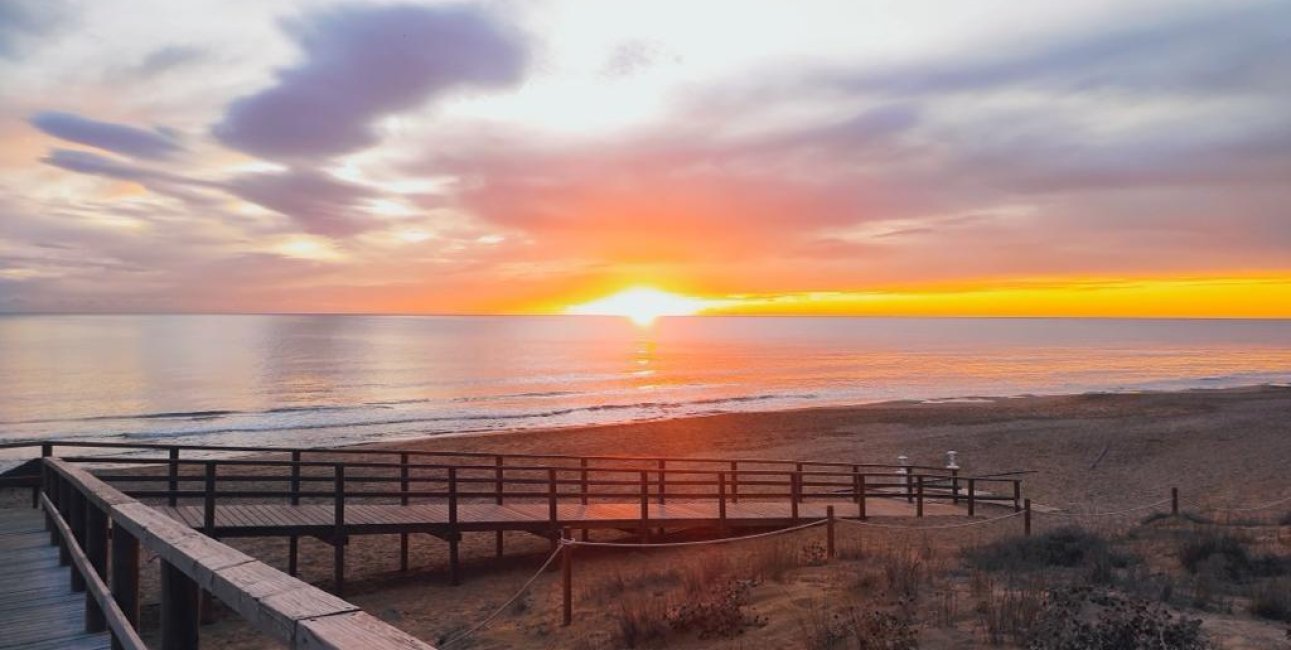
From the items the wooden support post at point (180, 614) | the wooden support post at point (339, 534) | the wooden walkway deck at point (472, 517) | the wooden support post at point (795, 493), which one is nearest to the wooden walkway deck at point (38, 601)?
the wooden support post at point (180, 614)

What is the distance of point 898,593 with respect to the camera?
Result: 905cm

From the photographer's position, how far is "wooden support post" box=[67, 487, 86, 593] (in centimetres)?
595

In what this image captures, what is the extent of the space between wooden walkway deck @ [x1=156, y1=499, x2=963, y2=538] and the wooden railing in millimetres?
6321

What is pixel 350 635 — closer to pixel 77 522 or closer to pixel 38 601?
pixel 38 601

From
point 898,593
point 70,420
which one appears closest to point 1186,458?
point 898,593

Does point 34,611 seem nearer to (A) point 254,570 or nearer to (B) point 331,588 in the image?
(A) point 254,570

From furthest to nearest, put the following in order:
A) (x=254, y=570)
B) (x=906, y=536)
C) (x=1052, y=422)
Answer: (x=1052, y=422), (x=906, y=536), (x=254, y=570)

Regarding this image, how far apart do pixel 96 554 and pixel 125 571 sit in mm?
1186

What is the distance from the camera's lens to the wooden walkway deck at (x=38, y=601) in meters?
4.90

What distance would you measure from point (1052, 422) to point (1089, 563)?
3401 centimetres

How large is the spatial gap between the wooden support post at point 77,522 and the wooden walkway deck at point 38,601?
0.23ft

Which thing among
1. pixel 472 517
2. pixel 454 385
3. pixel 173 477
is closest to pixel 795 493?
pixel 472 517

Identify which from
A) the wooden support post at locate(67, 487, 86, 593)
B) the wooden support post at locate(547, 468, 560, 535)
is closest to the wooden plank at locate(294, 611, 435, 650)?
the wooden support post at locate(67, 487, 86, 593)

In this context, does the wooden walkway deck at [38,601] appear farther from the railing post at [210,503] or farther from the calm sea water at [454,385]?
the calm sea water at [454,385]
